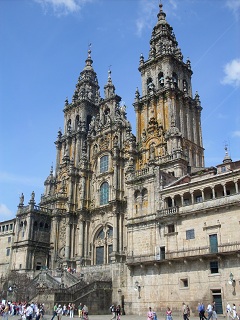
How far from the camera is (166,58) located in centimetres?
5684

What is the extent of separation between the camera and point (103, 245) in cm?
5381

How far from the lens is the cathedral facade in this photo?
34250 mm

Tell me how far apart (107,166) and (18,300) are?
887 inches

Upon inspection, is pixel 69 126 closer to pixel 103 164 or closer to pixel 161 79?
pixel 103 164

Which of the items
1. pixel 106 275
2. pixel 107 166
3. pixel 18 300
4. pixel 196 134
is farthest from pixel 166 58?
pixel 18 300

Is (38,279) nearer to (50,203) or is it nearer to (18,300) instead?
(18,300)

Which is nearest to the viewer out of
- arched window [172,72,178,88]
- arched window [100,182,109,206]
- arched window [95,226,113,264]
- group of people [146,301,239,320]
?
group of people [146,301,239,320]

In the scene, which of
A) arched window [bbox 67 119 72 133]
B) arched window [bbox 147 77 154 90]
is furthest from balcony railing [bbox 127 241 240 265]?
arched window [bbox 67 119 72 133]

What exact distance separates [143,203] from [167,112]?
16651mm

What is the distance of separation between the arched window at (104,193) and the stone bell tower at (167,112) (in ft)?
23.2

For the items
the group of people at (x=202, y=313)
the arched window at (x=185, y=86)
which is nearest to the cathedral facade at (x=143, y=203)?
the arched window at (x=185, y=86)

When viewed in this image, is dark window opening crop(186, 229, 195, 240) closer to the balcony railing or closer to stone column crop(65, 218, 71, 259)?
the balcony railing

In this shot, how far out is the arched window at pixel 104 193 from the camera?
56247mm

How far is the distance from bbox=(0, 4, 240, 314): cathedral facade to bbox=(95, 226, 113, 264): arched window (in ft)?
0.47
